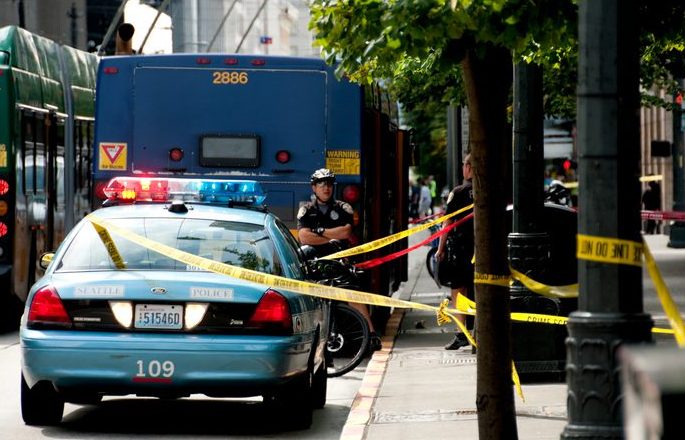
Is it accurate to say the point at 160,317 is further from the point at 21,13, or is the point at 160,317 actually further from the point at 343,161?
the point at 21,13

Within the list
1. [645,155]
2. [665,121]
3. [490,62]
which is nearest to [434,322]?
[490,62]

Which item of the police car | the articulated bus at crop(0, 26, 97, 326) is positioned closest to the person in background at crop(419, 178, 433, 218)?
the articulated bus at crop(0, 26, 97, 326)

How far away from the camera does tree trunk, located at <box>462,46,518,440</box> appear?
8.02 meters

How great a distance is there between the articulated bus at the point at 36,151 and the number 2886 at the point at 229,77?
3041 millimetres

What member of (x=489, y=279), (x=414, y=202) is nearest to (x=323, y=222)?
(x=489, y=279)

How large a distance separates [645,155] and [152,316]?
166ft

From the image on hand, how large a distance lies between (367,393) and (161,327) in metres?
2.80

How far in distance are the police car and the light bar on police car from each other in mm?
1189

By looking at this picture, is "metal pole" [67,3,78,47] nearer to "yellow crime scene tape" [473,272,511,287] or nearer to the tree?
the tree

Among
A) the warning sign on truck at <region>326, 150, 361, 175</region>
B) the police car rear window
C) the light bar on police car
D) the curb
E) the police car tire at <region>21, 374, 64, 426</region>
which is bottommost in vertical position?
the curb

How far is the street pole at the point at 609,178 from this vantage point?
5535 mm

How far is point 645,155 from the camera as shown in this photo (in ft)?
192

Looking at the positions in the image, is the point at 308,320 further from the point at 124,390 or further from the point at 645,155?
the point at 645,155

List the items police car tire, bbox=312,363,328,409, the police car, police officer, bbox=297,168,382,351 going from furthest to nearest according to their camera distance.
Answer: police officer, bbox=297,168,382,351 < police car tire, bbox=312,363,328,409 < the police car
